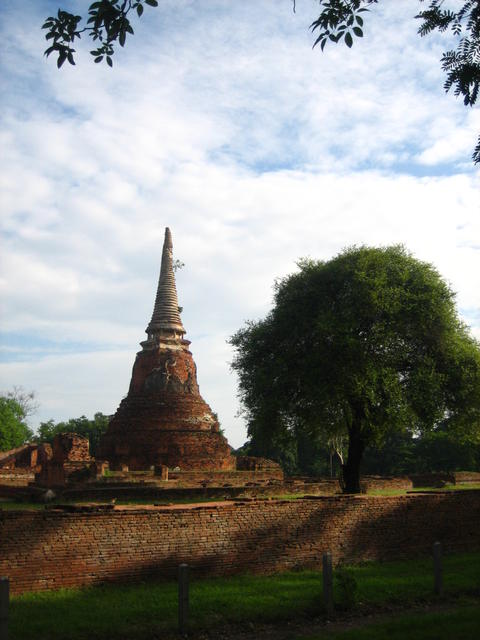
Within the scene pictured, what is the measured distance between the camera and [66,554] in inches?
342

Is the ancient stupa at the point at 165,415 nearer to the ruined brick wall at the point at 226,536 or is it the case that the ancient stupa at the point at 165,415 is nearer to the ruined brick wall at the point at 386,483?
the ruined brick wall at the point at 386,483

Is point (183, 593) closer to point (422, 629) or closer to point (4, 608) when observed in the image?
point (4, 608)

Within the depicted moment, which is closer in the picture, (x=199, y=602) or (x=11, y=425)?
(x=199, y=602)

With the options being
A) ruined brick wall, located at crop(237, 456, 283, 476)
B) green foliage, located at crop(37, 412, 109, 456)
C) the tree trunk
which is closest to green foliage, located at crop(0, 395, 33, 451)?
green foliage, located at crop(37, 412, 109, 456)

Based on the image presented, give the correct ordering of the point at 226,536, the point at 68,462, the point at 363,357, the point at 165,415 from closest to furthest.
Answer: the point at 226,536 → the point at 363,357 → the point at 68,462 → the point at 165,415

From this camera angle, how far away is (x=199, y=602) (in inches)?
323

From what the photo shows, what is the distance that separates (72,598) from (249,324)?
1376 centimetres

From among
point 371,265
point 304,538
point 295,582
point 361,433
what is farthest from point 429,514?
point 371,265

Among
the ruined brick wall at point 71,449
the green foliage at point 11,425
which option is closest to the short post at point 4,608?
the ruined brick wall at point 71,449

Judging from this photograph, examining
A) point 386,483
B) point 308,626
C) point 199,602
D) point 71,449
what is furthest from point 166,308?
point 308,626

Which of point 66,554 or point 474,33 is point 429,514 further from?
point 474,33

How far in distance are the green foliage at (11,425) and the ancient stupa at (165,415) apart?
1917 cm

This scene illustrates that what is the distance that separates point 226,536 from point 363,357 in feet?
29.0

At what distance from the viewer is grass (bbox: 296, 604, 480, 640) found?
7.11 m
